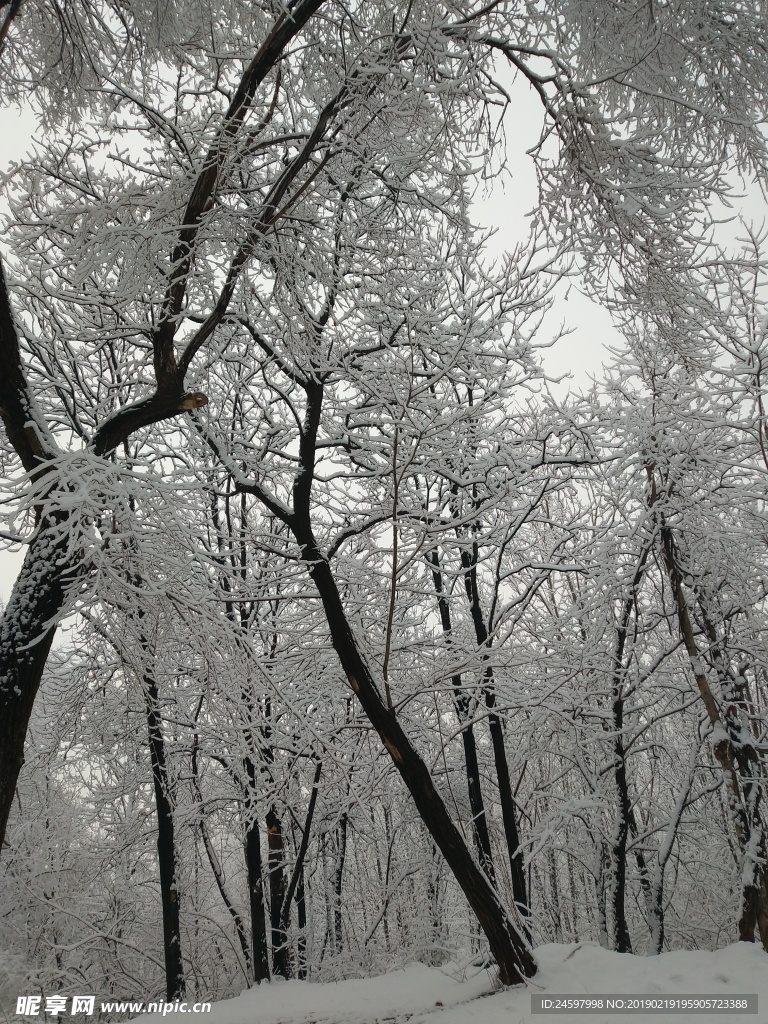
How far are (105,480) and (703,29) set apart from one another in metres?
3.99

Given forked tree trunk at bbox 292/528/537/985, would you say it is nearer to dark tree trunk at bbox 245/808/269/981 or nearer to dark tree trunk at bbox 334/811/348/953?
dark tree trunk at bbox 245/808/269/981

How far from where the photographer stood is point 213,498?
33.4 ft

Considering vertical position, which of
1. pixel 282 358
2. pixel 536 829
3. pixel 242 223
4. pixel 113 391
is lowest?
pixel 536 829

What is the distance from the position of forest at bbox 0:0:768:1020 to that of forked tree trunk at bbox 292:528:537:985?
25mm

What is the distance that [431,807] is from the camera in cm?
538

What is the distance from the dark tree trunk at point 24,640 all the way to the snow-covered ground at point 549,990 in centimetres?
364

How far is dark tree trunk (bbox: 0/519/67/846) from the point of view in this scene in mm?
3609

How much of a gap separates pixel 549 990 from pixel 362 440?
503 cm

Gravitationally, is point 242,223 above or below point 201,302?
below

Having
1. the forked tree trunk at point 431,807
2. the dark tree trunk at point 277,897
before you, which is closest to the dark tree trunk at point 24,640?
the forked tree trunk at point 431,807

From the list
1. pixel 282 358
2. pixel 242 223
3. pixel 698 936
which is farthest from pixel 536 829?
pixel 698 936

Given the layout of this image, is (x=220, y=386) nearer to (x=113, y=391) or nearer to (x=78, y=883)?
(x=113, y=391)

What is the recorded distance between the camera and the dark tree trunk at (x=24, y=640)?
3.61m

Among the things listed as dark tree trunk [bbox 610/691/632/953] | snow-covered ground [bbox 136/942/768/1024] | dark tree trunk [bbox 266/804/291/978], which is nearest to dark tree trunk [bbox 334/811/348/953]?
dark tree trunk [bbox 266/804/291/978]
